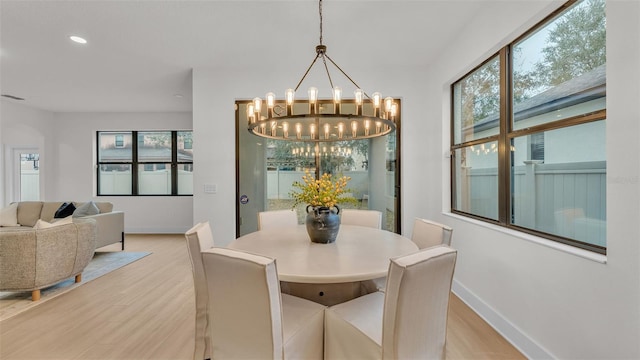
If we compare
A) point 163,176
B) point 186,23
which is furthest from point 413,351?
point 163,176

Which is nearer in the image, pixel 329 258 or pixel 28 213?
pixel 329 258

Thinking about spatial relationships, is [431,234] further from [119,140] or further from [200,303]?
[119,140]

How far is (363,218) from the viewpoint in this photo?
9.37 feet

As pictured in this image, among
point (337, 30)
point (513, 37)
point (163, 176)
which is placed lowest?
point (163, 176)

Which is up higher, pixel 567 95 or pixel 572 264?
pixel 567 95

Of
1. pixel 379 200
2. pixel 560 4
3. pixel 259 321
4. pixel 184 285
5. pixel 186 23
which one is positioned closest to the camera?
pixel 259 321

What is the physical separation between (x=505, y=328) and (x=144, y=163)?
6886 mm

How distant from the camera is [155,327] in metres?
2.18

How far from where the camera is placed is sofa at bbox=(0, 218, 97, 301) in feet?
8.36

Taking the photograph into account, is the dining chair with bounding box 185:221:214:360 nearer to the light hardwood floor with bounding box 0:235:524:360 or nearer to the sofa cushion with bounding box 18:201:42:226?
the light hardwood floor with bounding box 0:235:524:360

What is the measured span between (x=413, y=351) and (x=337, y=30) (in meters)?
2.68

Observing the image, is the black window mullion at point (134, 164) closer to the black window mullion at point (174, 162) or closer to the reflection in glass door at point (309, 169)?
the black window mullion at point (174, 162)

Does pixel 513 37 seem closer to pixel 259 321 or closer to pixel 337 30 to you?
pixel 337 30

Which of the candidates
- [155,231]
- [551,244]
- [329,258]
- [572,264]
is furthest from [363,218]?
[155,231]
